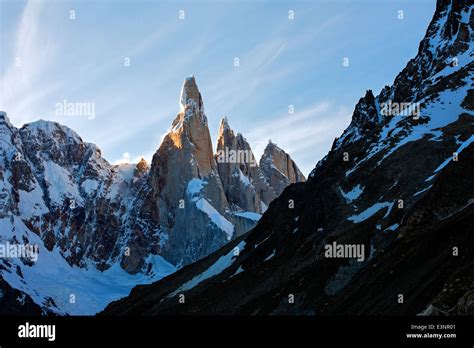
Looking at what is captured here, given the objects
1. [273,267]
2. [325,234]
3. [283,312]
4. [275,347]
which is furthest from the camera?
[273,267]

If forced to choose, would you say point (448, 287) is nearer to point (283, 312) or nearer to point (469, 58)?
point (283, 312)

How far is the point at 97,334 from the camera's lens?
103 feet

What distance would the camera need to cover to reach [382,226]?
86438mm

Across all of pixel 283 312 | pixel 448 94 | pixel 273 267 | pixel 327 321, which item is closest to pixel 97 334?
pixel 327 321

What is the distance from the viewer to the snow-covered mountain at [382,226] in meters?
57.7

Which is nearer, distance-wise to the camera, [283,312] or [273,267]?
[283,312]

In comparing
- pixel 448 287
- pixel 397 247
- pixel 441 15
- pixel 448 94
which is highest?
pixel 441 15

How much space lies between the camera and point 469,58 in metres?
142

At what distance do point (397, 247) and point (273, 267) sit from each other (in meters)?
42.3

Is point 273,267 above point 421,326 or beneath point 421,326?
above

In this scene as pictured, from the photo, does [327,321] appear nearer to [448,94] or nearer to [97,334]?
[97,334]

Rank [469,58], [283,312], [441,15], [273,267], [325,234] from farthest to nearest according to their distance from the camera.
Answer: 1. [441,15]
2. [469,58]
3. [273,267]
4. [325,234]
5. [283,312]

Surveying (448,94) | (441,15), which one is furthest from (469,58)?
(441,15)

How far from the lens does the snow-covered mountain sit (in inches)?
2272
